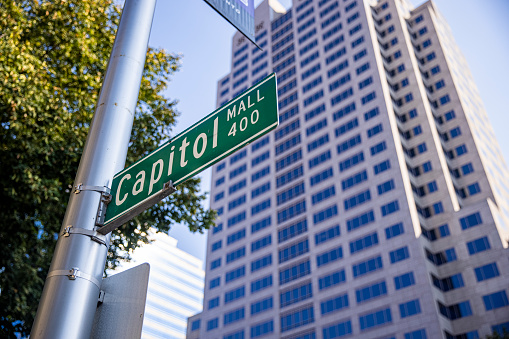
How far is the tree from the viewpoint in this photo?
11.3 m

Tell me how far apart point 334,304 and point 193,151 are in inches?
2244

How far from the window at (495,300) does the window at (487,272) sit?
6.49 feet

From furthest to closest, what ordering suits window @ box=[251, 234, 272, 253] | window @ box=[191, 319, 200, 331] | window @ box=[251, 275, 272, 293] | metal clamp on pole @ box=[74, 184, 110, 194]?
window @ box=[191, 319, 200, 331], window @ box=[251, 234, 272, 253], window @ box=[251, 275, 272, 293], metal clamp on pole @ box=[74, 184, 110, 194]

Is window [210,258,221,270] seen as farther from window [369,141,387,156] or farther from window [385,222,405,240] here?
window [369,141,387,156]

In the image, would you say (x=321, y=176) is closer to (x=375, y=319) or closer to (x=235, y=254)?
(x=235, y=254)

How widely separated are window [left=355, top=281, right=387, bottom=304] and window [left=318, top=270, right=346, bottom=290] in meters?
2.99

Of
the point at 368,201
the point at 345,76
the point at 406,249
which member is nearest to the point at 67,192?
the point at 406,249

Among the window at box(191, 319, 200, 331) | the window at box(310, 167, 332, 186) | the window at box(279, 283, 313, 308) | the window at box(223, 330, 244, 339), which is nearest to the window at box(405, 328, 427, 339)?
the window at box(279, 283, 313, 308)

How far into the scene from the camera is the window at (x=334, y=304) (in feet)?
186

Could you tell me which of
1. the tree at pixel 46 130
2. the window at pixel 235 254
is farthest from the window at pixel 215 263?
the tree at pixel 46 130

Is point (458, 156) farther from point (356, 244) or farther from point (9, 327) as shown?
point (9, 327)

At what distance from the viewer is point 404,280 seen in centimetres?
5297

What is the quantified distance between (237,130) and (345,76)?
74661mm

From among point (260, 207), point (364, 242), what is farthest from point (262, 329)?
point (260, 207)
